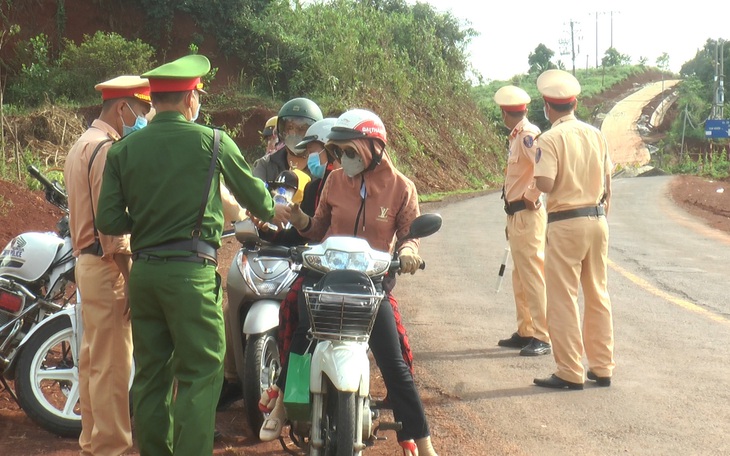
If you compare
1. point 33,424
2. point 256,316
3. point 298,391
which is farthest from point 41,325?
point 298,391

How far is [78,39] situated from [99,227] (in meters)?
27.5

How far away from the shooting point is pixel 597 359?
286 inches

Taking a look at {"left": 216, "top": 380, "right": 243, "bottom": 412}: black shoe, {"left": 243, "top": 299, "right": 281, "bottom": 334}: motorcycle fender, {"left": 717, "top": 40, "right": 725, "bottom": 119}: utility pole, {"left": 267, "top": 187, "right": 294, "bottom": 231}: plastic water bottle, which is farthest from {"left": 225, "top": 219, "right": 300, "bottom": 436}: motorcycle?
{"left": 717, "top": 40, "right": 725, "bottom": 119}: utility pole

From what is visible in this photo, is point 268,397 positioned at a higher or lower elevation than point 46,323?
lower

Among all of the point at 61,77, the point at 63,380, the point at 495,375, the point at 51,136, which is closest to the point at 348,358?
the point at 63,380

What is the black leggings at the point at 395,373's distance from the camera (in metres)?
4.97

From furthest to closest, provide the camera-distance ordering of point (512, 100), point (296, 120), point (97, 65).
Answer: point (97, 65)
point (512, 100)
point (296, 120)

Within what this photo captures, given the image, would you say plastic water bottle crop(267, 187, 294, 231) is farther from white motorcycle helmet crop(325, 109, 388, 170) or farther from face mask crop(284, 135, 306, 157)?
face mask crop(284, 135, 306, 157)

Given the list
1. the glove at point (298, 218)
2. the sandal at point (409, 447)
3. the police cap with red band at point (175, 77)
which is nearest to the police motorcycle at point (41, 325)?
the glove at point (298, 218)

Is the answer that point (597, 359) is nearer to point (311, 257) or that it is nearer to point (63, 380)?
point (311, 257)

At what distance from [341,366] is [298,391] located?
0.33m

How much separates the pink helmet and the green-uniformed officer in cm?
61

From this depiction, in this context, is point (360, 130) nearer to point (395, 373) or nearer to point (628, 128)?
point (395, 373)

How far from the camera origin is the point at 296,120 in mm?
7469
